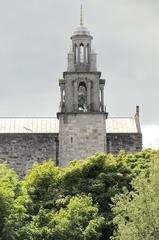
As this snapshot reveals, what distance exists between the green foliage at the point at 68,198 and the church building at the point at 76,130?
32.3ft

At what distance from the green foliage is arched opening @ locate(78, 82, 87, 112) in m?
12.9

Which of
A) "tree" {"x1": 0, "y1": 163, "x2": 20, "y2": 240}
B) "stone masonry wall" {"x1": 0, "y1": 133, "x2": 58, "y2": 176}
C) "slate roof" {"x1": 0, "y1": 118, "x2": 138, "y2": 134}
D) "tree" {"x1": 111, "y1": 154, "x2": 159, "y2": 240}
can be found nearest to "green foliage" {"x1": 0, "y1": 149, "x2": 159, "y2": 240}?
"tree" {"x1": 0, "y1": 163, "x2": 20, "y2": 240}

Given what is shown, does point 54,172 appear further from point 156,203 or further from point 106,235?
point 156,203

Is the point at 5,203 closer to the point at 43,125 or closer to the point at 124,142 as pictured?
the point at 124,142

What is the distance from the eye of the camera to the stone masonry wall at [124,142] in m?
69.4

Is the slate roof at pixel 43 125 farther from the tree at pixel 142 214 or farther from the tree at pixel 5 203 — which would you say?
the tree at pixel 142 214

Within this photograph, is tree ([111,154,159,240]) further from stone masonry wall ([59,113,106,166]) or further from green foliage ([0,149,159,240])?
stone masonry wall ([59,113,106,166])

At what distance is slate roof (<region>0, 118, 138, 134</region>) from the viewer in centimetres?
7138

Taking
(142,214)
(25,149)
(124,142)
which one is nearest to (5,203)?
(142,214)

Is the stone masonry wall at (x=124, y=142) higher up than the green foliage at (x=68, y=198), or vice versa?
the stone masonry wall at (x=124, y=142)

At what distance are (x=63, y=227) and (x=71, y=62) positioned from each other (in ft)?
83.4

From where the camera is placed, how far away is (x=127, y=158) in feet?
185

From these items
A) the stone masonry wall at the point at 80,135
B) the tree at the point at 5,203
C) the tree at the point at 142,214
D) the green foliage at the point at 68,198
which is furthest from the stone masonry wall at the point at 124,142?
the tree at the point at 142,214

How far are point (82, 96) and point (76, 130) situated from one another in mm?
4272
